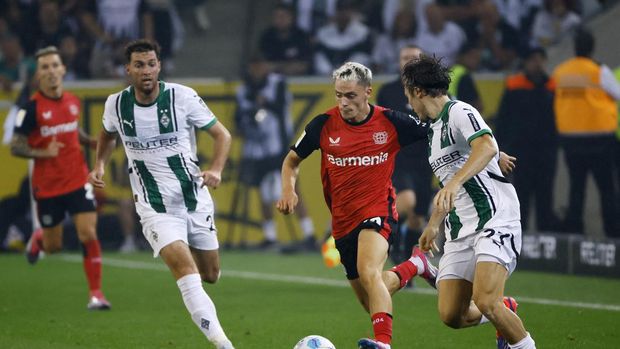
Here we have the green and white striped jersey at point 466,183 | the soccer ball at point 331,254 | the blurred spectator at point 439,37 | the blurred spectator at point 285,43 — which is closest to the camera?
the green and white striped jersey at point 466,183

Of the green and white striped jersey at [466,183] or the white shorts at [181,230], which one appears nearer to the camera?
the green and white striped jersey at [466,183]

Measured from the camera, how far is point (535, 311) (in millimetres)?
12023

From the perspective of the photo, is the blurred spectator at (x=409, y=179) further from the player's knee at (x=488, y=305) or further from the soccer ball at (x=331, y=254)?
the player's knee at (x=488, y=305)

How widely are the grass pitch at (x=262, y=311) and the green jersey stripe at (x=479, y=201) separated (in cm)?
185

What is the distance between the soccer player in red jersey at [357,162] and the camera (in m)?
9.16

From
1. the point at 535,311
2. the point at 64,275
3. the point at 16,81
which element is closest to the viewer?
the point at 535,311

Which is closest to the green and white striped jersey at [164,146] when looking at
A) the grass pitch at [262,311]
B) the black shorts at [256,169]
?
the grass pitch at [262,311]

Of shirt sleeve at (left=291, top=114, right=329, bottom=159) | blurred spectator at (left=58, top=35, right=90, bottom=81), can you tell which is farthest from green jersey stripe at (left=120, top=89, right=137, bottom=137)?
blurred spectator at (left=58, top=35, right=90, bottom=81)

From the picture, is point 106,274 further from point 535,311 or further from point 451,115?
point 451,115

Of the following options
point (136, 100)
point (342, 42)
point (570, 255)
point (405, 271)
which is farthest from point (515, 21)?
point (136, 100)

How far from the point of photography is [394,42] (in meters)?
20.2

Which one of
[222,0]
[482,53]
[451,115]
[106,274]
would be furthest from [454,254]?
[222,0]

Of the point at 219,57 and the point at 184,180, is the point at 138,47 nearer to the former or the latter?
the point at 184,180

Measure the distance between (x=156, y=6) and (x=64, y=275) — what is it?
6.47 m
